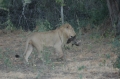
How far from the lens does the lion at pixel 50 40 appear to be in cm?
979

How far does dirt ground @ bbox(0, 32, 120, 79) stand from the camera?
786 centimetres

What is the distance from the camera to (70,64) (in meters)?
9.03

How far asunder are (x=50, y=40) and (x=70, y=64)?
134 centimetres

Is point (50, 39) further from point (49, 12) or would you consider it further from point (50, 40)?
point (49, 12)

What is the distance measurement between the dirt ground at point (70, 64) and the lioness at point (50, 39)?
0.31m

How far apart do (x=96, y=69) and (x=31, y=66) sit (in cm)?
163

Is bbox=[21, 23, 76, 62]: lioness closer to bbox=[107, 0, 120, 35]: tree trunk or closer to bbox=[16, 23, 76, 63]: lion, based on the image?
bbox=[16, 23, 76, 63]: lion

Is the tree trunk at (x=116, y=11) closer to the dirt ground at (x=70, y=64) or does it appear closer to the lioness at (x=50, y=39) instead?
the dirt ground at (x=70, y=64)

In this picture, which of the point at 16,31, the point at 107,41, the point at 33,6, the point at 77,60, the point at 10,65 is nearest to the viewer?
the point at 10,65

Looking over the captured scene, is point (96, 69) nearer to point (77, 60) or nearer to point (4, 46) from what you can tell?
point (77, 60)

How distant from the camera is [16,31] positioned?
15547 millimetres

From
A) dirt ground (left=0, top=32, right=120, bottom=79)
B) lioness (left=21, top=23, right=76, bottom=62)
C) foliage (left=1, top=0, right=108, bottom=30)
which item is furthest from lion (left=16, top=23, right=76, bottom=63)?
foliage (left=1, top=0, right=108, bottom=30)

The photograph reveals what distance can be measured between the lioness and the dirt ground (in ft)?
1.03

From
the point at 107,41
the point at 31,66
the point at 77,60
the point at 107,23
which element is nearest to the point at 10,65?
the point at 31,66
